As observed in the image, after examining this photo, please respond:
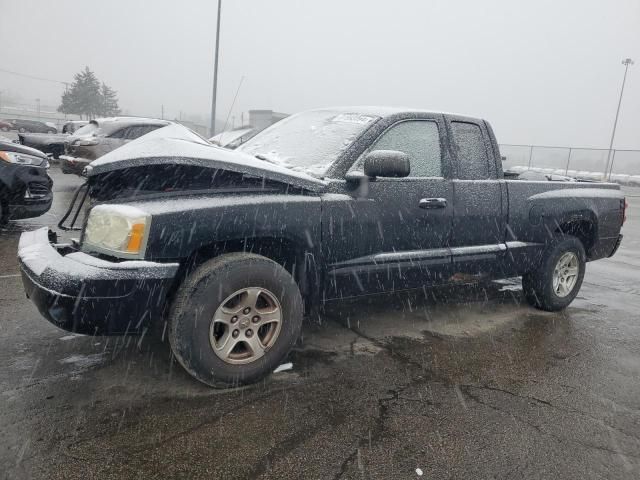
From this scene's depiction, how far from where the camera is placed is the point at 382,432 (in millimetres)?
2539

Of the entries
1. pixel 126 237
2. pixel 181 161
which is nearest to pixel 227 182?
pixel 181 161

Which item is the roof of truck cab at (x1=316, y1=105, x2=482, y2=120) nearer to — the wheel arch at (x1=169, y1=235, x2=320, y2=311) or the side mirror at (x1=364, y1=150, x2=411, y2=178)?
the side mirror at (x1=364, y1=150, x2=411, y2=178)

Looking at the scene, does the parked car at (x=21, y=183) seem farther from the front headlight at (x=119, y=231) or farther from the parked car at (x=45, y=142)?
the parked car at (x=45, y=142)

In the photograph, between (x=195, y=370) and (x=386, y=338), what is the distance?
163 cm

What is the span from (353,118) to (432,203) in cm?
89

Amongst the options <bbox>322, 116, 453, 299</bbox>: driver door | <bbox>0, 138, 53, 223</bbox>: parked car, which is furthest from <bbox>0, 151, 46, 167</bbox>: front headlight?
<bbox>322, 116, 453, 299</bbox>: driver door

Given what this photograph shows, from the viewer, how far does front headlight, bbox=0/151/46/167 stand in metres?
6.21

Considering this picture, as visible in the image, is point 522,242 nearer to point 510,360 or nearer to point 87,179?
point 510,360

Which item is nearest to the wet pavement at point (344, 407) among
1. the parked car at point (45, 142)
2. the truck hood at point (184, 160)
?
the truck hood at point (184, 160)

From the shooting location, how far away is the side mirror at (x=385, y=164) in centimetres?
316

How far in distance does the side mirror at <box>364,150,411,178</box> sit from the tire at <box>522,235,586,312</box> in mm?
2199

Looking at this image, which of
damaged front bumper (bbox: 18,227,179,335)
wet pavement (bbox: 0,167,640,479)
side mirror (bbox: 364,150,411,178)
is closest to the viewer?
wet pavement (bbox: 0,167,640,479)

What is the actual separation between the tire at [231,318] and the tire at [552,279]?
273cm

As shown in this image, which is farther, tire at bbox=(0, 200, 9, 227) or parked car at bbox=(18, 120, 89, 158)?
parked car at bbox=(18, 120, 89, 158)
